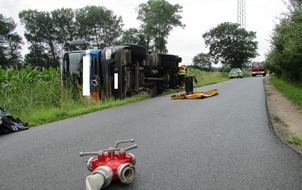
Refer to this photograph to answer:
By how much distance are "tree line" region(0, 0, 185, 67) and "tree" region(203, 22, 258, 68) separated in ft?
41.1

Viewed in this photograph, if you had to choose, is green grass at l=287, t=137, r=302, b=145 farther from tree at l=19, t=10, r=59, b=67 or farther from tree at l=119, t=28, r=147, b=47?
tree at l=19, t=10, r=59, b=67

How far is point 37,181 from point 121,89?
28.6ft

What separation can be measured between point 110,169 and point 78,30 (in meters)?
76.8

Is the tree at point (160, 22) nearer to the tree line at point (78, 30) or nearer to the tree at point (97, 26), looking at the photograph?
the tree line at point (78, 30)

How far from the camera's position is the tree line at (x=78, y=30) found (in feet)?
217

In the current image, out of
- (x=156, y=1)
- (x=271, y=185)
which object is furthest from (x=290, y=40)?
(x=156, y=1)

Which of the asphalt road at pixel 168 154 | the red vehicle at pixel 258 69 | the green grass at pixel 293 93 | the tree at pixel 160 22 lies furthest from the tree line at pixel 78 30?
the asphalt road at pixel 168 154

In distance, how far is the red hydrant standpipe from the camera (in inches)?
97.7

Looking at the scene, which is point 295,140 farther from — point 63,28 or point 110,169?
point 63,28

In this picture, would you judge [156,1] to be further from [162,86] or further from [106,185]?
[106,185]

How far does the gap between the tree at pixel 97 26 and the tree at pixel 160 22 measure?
38.3 ft

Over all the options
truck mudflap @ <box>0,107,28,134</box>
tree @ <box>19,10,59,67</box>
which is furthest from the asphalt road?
tree @ <box>19,10,59,67</box>

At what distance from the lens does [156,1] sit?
67.3 meters

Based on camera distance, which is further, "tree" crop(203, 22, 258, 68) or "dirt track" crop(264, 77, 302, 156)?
"tree" crop(203, 22, 258, 68)
